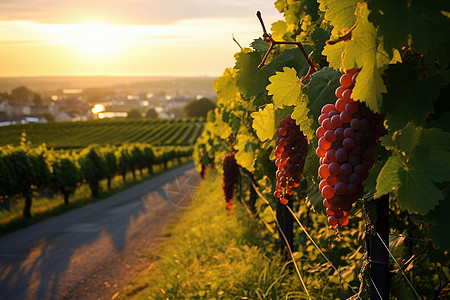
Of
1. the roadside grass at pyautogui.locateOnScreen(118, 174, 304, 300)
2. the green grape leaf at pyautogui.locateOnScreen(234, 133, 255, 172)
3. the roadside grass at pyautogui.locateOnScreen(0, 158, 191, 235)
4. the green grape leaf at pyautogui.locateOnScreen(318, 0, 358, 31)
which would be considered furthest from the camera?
the roadside grass at pyautogui.locateOnScreen(0, 158, 191, 235)

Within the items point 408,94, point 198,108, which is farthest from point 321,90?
point 198,108

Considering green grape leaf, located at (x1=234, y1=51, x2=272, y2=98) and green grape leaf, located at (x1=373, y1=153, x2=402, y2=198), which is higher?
green grape leaf, located at (x1=234, y1=51, x2=272, y2=98)

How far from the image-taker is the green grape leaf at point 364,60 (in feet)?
3.59

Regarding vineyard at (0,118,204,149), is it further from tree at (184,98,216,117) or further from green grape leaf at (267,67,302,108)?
green grape leaf at (267,67,302,108)

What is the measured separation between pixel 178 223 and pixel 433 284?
12167mm

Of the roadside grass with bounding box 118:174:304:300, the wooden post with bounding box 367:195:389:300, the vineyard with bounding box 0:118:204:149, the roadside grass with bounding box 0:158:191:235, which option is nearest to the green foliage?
the roadside grass with bounding box 0:158:191:235

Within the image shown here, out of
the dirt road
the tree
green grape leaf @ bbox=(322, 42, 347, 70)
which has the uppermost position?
the tree

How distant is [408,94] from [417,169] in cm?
34

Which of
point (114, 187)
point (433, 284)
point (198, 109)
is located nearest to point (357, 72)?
point (433, 284)

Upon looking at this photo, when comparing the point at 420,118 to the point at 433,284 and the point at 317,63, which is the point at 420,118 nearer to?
the point at 317,63

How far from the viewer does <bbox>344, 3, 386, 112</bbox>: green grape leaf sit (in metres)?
1.10

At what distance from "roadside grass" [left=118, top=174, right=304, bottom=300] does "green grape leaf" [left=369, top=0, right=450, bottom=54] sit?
337 cm

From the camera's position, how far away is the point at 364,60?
110cm

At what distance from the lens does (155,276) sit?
903 cm
